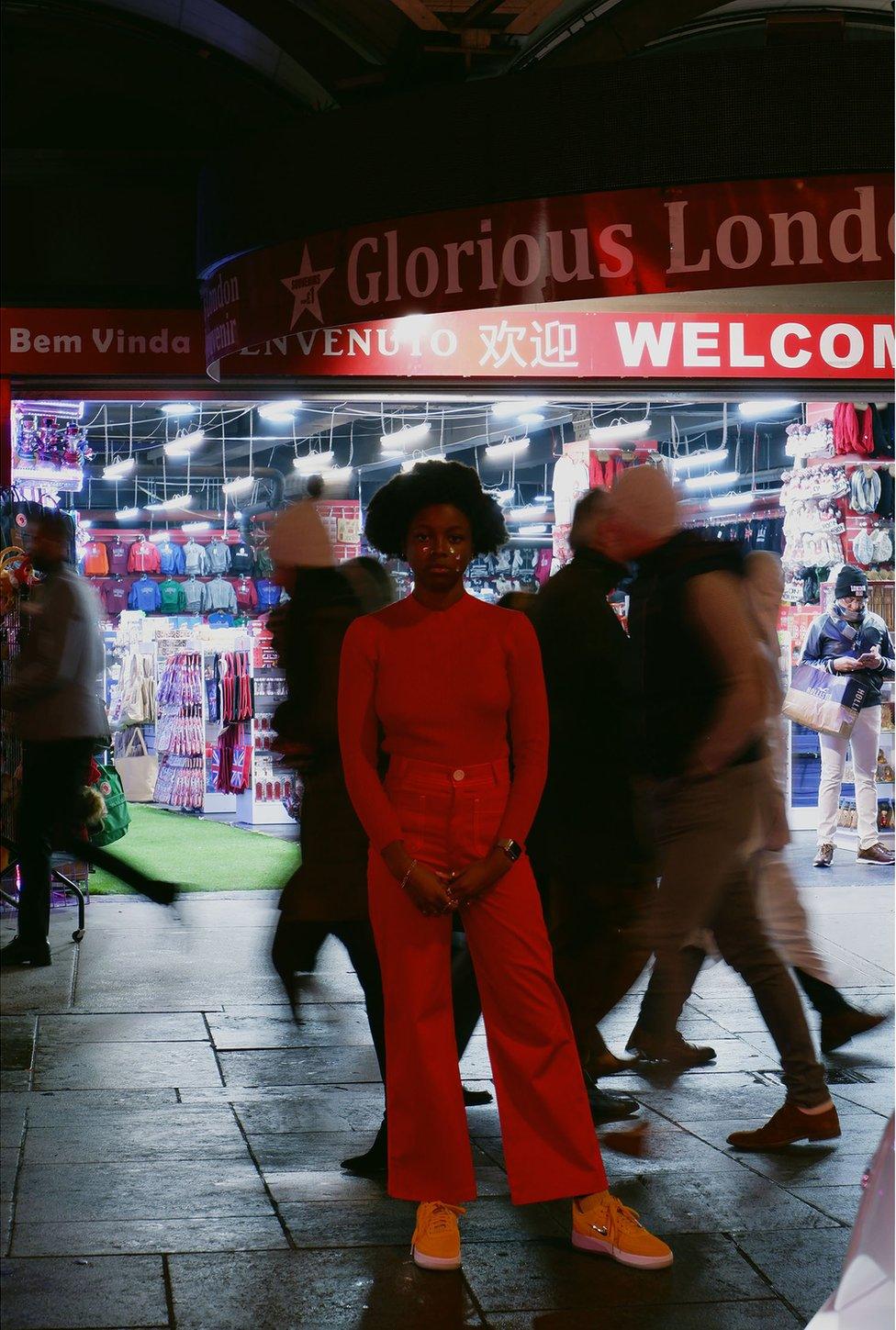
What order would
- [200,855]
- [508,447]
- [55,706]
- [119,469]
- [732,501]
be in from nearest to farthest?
[55,706], [200,855], [508,447], [732,501], [119,469]

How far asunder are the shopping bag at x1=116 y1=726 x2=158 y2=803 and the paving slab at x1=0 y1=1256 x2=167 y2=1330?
10552 mm

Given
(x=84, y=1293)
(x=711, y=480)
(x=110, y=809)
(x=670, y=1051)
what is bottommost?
(x=84, y=1293)

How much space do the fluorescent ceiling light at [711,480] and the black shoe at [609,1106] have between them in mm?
19429

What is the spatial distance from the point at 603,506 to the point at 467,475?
105 cm

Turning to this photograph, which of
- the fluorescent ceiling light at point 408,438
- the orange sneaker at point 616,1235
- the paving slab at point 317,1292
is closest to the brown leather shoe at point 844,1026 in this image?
the orange sneaker at point 616,1235

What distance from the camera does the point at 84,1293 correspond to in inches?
136

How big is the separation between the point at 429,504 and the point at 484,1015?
1.22 metres

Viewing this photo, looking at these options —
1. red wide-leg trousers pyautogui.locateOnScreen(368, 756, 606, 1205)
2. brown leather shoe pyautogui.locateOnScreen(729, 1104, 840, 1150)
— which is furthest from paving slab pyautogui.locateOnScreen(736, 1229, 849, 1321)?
brown leather shoe pyautogui.locateOnScreen(729, 1104, 840, 1150)

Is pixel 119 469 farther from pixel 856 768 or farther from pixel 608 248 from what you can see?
pixel 608 248

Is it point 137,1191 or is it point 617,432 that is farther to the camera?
point 617,432

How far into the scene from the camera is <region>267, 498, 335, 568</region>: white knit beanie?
4.72m

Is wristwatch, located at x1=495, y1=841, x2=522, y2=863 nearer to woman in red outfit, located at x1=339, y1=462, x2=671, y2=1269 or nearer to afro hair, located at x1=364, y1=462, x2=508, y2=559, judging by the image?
woman in red outfit, located at x1=339, y1=462, x2=671, y2=1269

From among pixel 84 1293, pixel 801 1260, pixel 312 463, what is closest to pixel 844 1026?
pixel 801 1260

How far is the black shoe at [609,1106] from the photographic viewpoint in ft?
16.2
